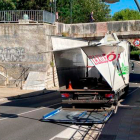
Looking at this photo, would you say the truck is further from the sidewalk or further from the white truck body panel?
the sidewalk

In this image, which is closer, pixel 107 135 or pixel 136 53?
pixel 107 135

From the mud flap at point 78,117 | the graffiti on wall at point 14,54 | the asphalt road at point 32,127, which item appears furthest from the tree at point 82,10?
the asphalt road at point 32,127

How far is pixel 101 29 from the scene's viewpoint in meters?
32.4

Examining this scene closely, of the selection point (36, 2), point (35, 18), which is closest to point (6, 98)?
point (35, 18)

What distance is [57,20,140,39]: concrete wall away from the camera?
105ft

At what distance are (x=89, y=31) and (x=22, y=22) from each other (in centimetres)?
673

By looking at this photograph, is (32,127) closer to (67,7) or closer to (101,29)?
(101,29)

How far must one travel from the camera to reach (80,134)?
10992mm

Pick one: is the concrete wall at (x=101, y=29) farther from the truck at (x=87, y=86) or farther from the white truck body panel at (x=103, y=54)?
the white truck body panel at (x=103, y=54)

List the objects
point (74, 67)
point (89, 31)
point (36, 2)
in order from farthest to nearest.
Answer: point (36, 2) < point (89, 31) < point (74, 67)

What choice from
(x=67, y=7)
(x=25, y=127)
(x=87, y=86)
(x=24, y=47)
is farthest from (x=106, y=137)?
(x=67, y=7)

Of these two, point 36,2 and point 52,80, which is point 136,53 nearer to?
point 36,2

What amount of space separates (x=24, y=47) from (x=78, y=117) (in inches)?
640

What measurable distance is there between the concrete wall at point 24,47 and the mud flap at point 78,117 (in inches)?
551
